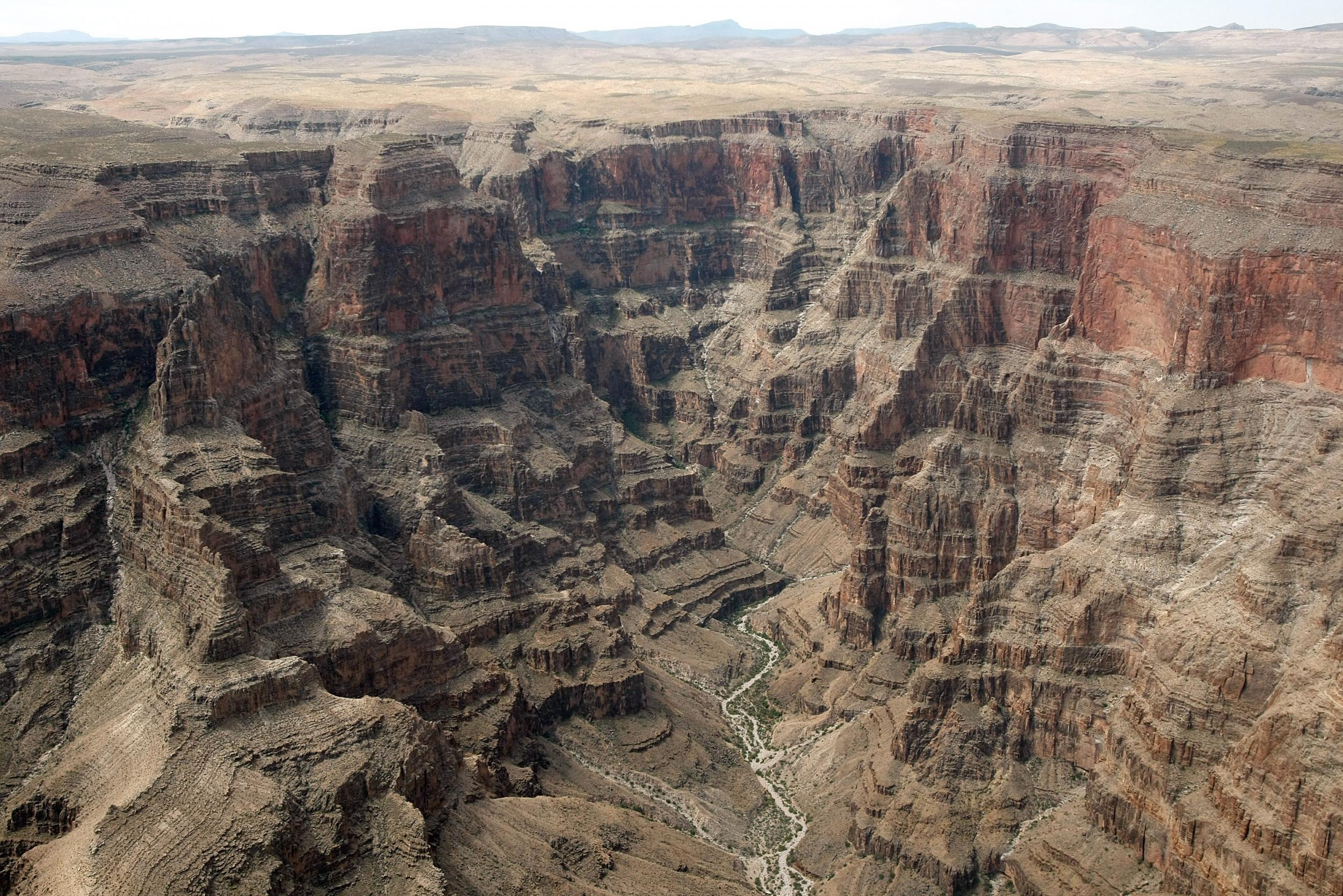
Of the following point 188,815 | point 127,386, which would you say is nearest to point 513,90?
point 127,386

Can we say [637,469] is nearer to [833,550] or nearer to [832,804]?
[833,550]

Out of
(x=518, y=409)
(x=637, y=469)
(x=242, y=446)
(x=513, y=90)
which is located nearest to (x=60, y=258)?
(x=242, y=446)

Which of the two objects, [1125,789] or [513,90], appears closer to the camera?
[1125,789]

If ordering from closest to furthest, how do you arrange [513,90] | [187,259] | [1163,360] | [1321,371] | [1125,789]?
1. [1125,789]
2. [1321,371]
3. [1163,360]
4. [187,259]
5. [513,90]

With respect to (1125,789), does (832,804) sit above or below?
below

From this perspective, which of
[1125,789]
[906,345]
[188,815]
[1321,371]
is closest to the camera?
[188,815]

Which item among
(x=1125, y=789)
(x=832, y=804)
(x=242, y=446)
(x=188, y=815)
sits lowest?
(x=832, y=804)
